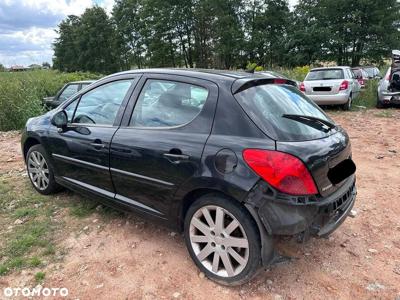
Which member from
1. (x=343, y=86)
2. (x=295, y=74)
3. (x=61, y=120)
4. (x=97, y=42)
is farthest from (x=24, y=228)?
(x=97, y=42)

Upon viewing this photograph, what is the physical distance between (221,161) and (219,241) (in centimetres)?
64

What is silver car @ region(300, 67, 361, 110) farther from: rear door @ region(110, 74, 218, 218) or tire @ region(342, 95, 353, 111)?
rear door @ region(110, 74, 218, 218)

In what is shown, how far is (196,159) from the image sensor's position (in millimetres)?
2658

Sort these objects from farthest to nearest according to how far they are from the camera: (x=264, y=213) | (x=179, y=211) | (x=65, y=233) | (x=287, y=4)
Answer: (x=287, y=4)
(x=65, y=233)
(x=179, y=211)
(x=264, y=213)

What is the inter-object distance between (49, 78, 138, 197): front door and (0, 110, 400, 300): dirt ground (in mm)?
535

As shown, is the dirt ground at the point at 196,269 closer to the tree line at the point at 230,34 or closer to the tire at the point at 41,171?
the tire at the point at 41,171

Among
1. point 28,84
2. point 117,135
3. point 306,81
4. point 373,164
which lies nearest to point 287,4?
point 306,81

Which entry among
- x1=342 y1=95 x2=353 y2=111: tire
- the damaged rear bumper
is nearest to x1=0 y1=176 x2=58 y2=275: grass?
the damaged rear bumper

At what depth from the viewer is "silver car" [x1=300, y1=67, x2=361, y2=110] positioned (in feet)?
37.3

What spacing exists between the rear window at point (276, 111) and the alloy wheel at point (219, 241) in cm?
71

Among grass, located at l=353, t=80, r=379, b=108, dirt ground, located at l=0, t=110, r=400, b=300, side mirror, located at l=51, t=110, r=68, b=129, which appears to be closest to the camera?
dirt ground, located at l=0, t=110, r=400, b=300

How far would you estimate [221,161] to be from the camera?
2.55 meters

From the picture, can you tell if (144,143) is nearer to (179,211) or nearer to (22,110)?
(179,211)

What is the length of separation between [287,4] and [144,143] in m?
44.6
